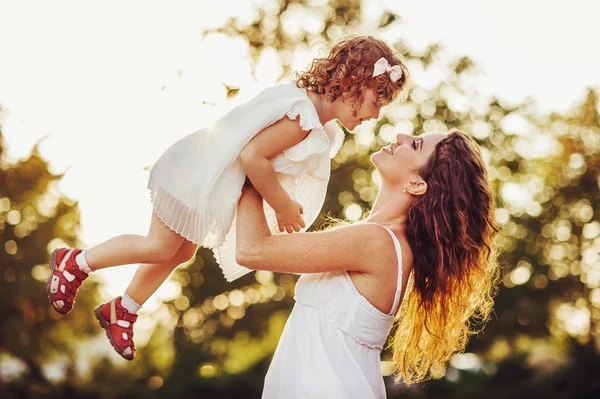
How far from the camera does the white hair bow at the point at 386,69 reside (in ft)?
10.0

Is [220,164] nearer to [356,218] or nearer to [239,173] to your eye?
[239,173]

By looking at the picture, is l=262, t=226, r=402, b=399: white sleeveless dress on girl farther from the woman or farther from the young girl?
the young girl

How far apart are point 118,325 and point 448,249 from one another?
4.47 feet

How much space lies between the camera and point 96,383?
8.95 meters

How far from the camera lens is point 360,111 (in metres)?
3.06

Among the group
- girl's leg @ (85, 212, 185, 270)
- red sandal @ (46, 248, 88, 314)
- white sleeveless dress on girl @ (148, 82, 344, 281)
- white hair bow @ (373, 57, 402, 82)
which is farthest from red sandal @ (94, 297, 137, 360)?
white hair bow @ (373, 57, 402, 82)

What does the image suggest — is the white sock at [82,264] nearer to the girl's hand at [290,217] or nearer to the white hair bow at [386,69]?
the girl's hand at [290,217]

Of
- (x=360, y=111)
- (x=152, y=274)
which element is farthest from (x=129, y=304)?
(x=360, y=111)

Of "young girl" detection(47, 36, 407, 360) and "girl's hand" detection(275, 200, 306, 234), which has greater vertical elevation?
"young girl" detection(47, 36, 407, 360)

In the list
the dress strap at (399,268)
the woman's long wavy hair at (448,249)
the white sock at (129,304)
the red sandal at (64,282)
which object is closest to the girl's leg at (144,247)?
the red sandal at (64,282)

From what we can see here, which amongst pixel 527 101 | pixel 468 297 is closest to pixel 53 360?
pixel 527 101

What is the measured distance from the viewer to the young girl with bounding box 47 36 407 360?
2789 mm

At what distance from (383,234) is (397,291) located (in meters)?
0.23

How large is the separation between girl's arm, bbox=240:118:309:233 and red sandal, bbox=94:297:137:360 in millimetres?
779
